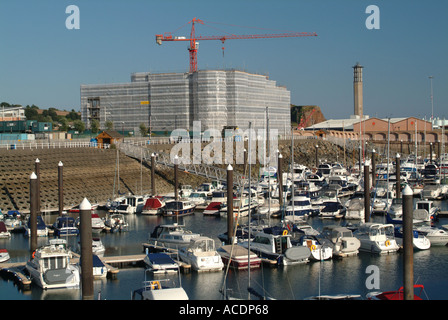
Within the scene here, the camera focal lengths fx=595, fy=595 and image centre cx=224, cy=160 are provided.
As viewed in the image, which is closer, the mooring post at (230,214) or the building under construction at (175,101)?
the mooring post at (230,214)

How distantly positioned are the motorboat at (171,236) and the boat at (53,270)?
5.96m

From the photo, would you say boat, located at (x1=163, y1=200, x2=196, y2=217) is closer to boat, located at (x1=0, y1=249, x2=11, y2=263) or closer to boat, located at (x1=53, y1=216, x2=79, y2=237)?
boat, located at (x1=53, y1=216, x2=79, y2=237)

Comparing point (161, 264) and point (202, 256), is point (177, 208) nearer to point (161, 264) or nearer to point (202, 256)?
point (202, 256)

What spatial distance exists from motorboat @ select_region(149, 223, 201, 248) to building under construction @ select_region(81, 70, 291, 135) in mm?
74678

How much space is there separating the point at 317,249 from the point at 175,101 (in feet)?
271

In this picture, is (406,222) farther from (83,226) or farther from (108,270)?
(108,270)

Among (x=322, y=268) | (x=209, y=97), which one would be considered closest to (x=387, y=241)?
(x=322, y=268)

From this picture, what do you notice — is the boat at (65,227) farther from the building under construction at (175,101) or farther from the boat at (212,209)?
the building under construction at (175,101)

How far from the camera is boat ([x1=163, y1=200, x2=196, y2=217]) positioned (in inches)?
1544

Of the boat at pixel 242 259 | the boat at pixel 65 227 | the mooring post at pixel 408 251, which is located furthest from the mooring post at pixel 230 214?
the mooring post at pixel 408 251

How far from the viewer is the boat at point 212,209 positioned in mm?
39438

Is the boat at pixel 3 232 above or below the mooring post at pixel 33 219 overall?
below

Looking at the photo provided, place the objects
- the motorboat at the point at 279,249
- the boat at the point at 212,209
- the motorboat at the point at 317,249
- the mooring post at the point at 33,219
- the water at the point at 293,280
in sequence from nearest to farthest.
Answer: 1. the water at the point at 293,280
2. the motorboat at the point at 279,249
3. the motorboat at the point at 317,249
4. the mooring post at the point at 33,219
5. the boat at the point at 212,209
